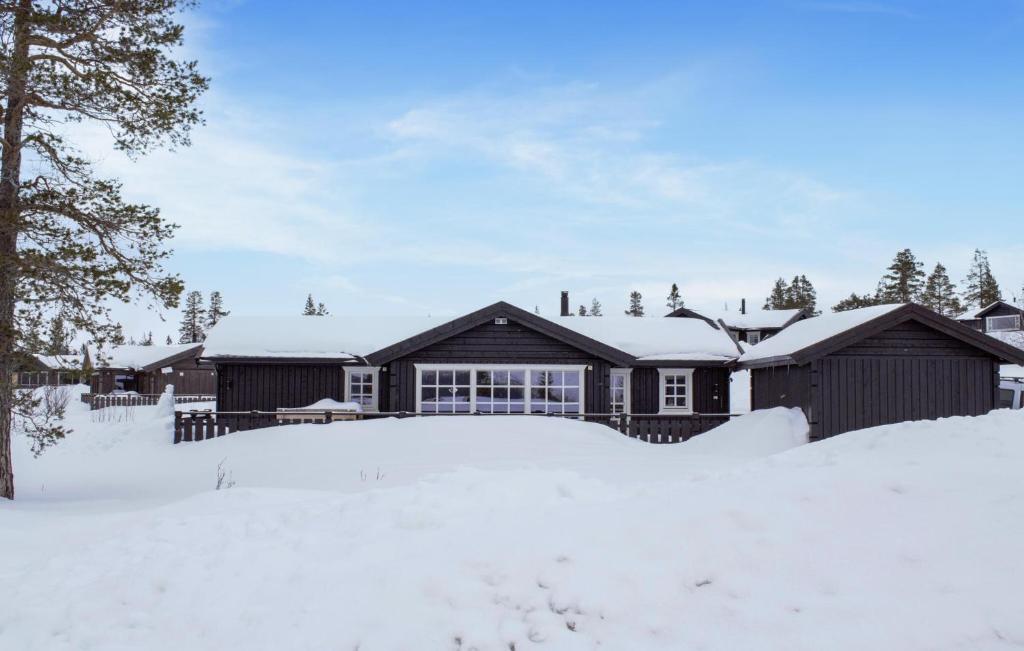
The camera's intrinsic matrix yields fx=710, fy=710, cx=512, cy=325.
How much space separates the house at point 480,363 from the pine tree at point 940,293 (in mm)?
53943

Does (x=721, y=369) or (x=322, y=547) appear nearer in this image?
(x=322, y=547)

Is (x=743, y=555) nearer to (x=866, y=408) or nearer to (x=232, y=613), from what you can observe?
(x=232, y=613)

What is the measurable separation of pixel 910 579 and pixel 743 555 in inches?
42.4

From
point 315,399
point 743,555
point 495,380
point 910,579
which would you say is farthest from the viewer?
point 315,399

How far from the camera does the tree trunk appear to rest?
36.1ft

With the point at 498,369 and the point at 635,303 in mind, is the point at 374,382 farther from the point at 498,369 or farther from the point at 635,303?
the point at 635,303

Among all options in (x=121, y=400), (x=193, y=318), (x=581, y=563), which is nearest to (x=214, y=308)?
(x=193, y=318)

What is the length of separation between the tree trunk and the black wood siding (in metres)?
17.4

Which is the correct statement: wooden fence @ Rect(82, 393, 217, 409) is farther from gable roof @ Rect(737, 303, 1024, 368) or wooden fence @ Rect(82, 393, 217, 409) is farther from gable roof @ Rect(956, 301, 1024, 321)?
gable roof @ Rect(956, 301, 1024, 321)

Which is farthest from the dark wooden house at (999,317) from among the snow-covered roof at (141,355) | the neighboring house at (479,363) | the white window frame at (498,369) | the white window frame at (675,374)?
the snow-covered roof at (141,355)

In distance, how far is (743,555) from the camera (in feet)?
17.2

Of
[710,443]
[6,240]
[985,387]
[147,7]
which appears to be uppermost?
[147,7]

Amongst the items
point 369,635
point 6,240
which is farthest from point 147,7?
point 369,635

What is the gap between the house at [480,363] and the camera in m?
21.0
